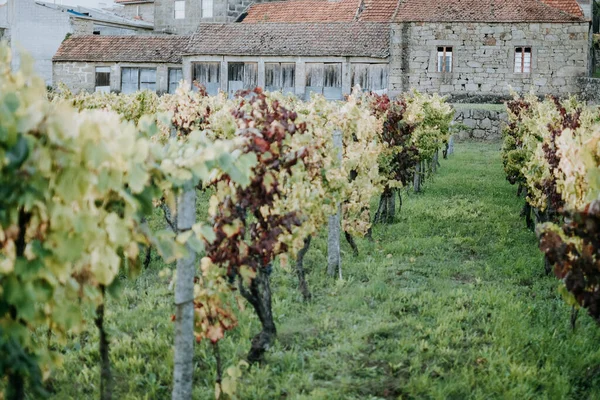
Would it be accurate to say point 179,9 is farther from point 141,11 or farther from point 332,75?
point 332,75

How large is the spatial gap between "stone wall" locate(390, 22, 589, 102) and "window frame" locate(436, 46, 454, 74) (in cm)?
14

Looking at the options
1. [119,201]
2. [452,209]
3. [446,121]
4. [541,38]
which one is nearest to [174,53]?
[541,38]

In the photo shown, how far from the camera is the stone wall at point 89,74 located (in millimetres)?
34531

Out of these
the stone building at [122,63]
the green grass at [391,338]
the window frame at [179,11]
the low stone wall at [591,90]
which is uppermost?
the window frame at [179,11]

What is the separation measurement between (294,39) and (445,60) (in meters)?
Answer: 7.22

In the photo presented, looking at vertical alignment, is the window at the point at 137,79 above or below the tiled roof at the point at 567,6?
below

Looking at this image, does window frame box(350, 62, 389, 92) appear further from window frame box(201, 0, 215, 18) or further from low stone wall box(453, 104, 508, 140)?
window frame box(201, 0, 215, 18)

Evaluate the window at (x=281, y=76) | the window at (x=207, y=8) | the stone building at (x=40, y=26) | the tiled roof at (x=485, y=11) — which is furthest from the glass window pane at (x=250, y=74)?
the stone building at (x=40, y=26)

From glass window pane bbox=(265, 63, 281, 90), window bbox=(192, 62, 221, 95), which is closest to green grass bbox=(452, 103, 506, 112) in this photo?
glass window pane bbox=(265, 63, 281, 90)

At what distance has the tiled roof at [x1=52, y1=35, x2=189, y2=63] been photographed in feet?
113

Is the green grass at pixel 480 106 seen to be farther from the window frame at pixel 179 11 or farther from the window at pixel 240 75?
the window frame at pixel 179 11

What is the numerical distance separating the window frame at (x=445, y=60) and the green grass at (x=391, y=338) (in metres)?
22.2

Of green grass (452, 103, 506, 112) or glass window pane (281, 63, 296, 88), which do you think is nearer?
green grass (452, 103, 506, 112)

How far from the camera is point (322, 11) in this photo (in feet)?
116
